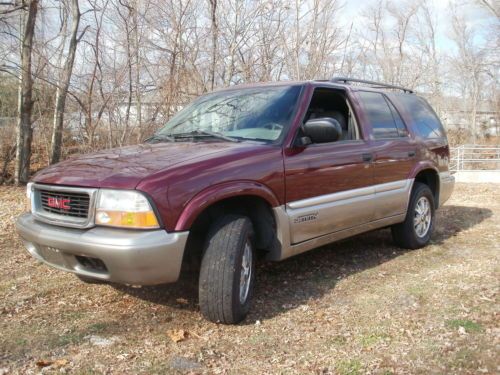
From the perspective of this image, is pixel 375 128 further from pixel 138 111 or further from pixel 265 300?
pixel 138 111

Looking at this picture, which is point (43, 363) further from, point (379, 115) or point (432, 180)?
point (432, 180)

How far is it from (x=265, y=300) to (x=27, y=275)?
7.73ft

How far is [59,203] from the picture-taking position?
11.5 ft

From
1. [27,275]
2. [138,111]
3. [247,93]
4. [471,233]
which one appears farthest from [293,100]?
[138,111]

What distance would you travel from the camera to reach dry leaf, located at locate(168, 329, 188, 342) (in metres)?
3.41

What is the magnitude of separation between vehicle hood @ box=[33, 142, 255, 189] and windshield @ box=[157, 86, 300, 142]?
31 cm

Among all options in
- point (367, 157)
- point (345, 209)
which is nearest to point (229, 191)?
point (345, 209)

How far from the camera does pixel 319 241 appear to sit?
4.37 m

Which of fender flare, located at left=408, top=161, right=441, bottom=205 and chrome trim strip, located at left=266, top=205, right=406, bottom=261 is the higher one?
fender flare, located at left=408, top=161, right=441, bottom=205

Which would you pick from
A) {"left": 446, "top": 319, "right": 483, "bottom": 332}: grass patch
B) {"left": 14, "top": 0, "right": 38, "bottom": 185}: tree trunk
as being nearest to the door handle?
{"left": 446, "top": 319, "right": 483, "bottom": 332}: grass patch

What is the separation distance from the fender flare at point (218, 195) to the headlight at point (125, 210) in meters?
0.20

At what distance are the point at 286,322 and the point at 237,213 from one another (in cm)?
87

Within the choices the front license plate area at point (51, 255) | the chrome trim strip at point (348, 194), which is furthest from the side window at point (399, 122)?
the front license plate area at point (51, 255)

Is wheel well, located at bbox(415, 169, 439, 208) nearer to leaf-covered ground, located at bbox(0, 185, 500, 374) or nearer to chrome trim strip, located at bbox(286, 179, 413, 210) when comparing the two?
chrome trim strip, located at bbox(286, 179, 413, 210)
